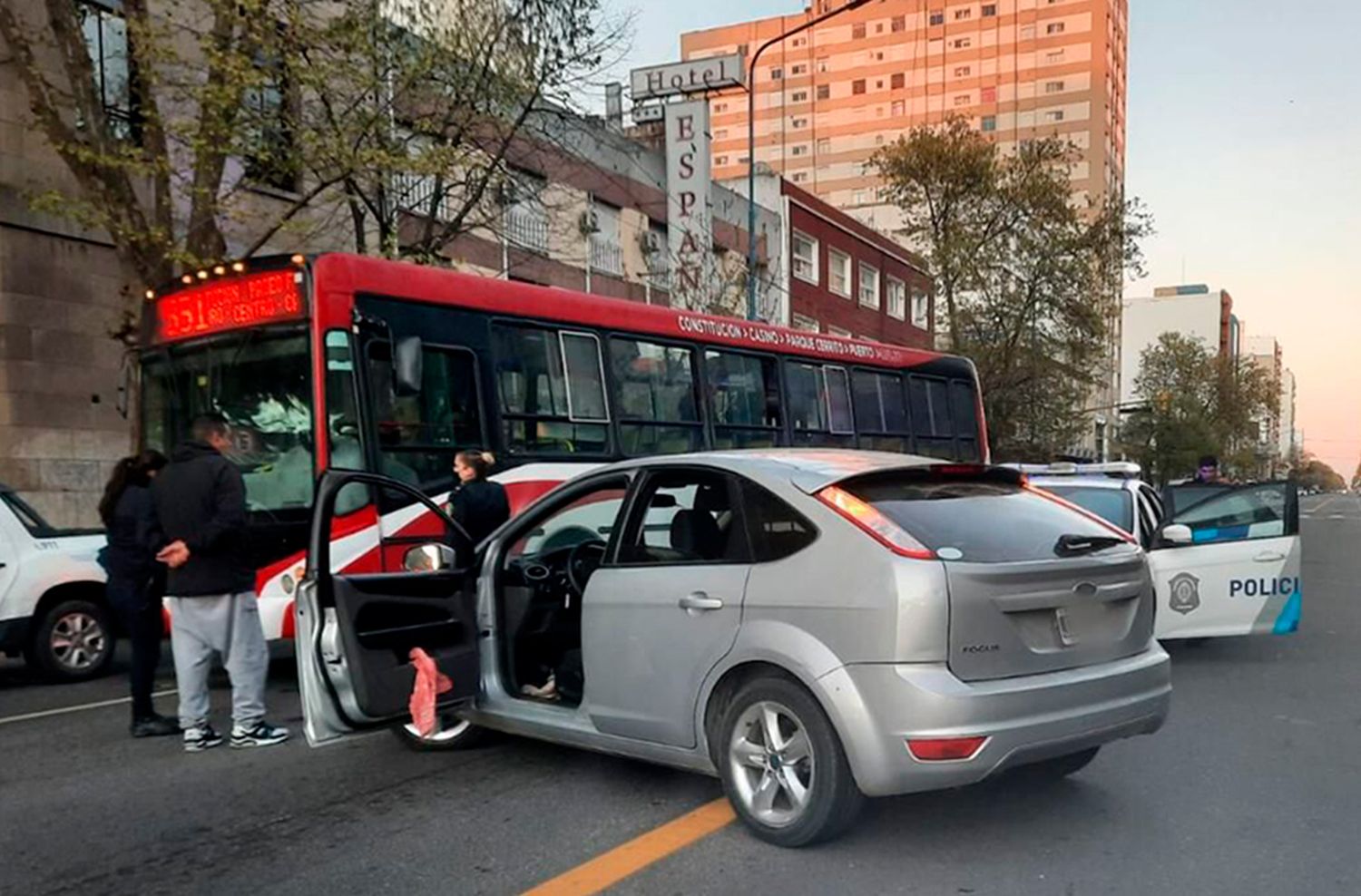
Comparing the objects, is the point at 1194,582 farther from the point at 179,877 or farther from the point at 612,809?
the point at 179,877

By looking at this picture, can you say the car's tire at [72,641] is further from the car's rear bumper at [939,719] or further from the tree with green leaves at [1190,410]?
the tree with green leaves at [1190,410]

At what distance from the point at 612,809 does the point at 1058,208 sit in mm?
28150

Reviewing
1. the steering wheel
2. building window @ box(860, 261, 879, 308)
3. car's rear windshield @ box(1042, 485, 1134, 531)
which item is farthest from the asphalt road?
building window @ box(860, 261, 879, 308)

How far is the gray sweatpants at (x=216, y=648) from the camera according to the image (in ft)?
19.8

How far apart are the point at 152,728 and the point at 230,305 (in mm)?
3074

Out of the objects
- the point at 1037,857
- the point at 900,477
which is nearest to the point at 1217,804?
the point at 1037,857

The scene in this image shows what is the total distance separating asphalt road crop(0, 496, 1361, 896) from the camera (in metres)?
4.04

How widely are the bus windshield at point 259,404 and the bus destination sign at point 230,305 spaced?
12cm

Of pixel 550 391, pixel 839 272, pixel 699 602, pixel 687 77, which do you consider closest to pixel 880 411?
pixel 550 391

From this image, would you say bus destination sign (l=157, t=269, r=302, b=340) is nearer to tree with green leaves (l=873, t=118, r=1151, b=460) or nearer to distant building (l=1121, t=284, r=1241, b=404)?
tree with green leaves (l=873, t=118, r=1151, b=460)

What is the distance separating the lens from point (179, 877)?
411 centimetres

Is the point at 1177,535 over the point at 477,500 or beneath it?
beneath

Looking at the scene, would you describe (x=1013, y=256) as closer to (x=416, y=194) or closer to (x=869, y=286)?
(x=869, y=286)

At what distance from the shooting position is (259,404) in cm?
773
